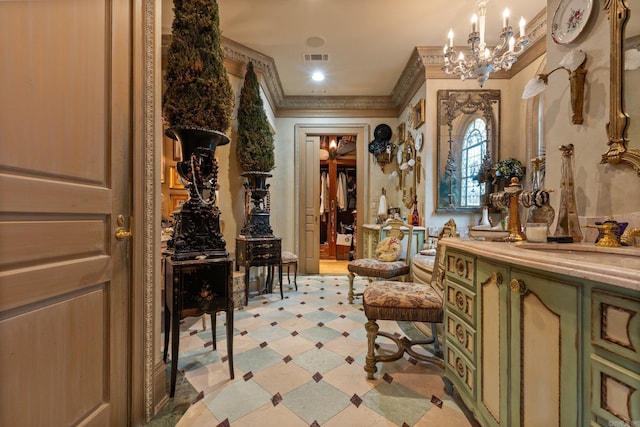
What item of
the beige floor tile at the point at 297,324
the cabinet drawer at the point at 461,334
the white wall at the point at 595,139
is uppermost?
the white wall at the point at 595,139

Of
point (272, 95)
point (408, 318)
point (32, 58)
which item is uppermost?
point (272, 95)

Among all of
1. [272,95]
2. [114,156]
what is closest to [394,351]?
[114,156]

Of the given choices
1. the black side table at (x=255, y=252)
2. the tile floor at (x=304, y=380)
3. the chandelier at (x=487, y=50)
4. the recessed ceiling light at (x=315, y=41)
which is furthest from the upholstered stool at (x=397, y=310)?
the recessed ceiling light at (x=315, y=41)

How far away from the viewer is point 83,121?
1.04 metres

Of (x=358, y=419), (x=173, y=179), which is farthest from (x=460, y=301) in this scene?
(x=173, y=179)

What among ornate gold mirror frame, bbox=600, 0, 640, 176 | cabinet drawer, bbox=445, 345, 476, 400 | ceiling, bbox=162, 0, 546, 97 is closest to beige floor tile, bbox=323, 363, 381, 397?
cabinet drawer, bbox=445, 345, 476, 400

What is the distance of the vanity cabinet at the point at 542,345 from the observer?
2.07ft

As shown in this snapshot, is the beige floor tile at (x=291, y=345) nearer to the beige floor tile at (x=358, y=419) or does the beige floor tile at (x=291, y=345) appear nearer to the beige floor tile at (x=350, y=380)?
the beige floor tile at (x=350, y=380)

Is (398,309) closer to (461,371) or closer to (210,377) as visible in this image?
(461,371)

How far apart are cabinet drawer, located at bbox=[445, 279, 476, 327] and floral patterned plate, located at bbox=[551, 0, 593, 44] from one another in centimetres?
154

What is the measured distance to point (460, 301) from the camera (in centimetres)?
136

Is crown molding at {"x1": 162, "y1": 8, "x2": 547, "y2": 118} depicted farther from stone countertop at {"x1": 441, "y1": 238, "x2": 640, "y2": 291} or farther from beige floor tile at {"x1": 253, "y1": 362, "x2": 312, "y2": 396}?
beige floor tile at {"x1": 253, "y1": 362, "x2": 312, "y2": 396}

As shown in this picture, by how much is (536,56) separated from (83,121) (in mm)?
4051

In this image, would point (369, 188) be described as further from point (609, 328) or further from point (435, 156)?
point (609, 328)
